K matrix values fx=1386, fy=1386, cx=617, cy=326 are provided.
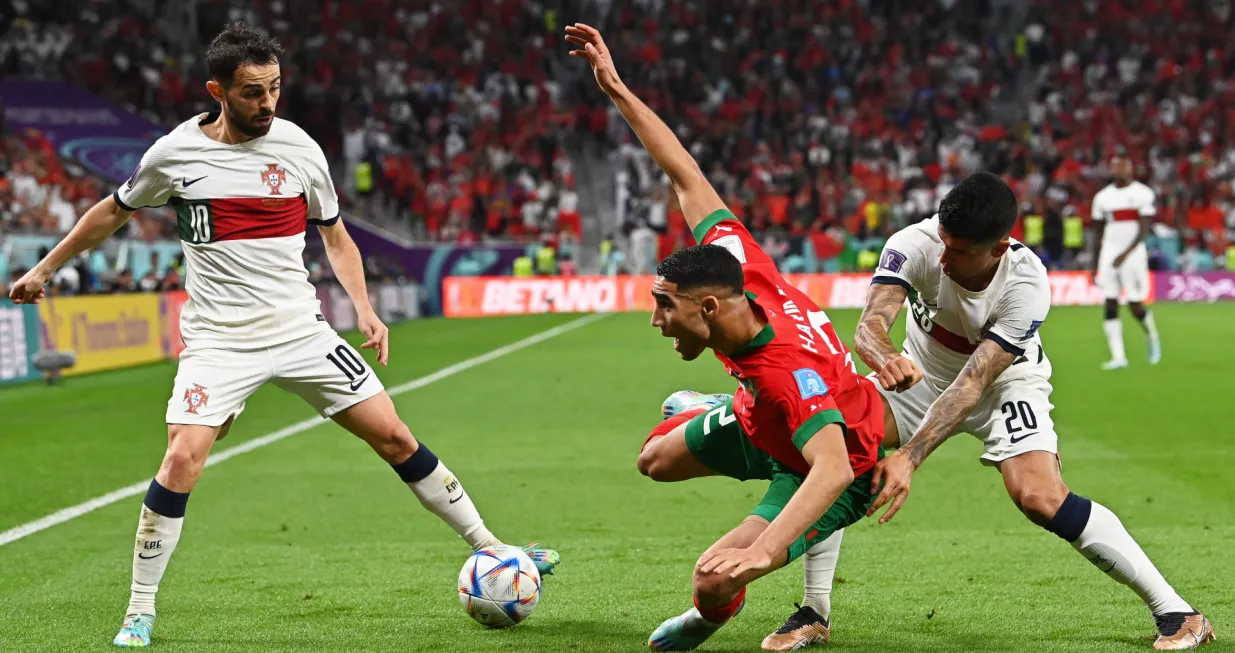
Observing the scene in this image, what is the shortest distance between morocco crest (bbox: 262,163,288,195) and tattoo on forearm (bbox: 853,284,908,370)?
233cm

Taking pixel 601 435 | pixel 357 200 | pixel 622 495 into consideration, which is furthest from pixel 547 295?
pixel 622 495

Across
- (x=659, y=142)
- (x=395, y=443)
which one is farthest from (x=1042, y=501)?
(x=395, y=443)

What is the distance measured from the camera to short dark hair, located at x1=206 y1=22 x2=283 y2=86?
16.8 ft

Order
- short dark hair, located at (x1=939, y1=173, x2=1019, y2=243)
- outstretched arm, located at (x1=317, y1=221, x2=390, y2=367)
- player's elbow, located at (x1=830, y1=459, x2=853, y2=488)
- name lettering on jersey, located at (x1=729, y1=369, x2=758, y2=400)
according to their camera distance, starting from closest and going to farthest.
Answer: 1. player's elbow, located at (x1=830, y1=459, x2=853, y2=488)
2. name lettering on jersey, located at (x1=729, y1=369, x2=758, y2=400)
3. short dark hair, located at (x1=939, y1=173, x2=1019, y2=243)
4. outstretched arm, located at (x1=317, y1=221, x2=390, y2=367)

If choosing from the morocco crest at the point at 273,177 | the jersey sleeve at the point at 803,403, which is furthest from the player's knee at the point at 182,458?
the jersey sleeve at the point at 803,403

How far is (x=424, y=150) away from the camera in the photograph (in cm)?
3516

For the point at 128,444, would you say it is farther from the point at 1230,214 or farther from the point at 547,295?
the point at 1230,214

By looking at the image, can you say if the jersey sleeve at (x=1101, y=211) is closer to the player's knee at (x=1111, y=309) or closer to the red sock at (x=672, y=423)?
the player's knee at (x=1111, y=309)

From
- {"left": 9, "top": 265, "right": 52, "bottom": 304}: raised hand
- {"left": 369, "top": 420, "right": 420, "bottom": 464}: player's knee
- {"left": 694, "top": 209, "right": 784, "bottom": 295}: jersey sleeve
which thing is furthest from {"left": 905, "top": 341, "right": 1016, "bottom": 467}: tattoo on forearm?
{"left": 9, "top": 265, "right": 52, "bottom": 304}: raised hand

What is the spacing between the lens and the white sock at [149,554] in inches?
204

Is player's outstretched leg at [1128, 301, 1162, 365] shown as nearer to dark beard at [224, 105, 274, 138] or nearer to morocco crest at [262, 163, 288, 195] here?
morocco crest at [262, 163, 288, 195]

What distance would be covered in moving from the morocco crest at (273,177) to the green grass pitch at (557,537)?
1.71m

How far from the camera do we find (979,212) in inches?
185

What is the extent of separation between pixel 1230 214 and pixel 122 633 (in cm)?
3295
